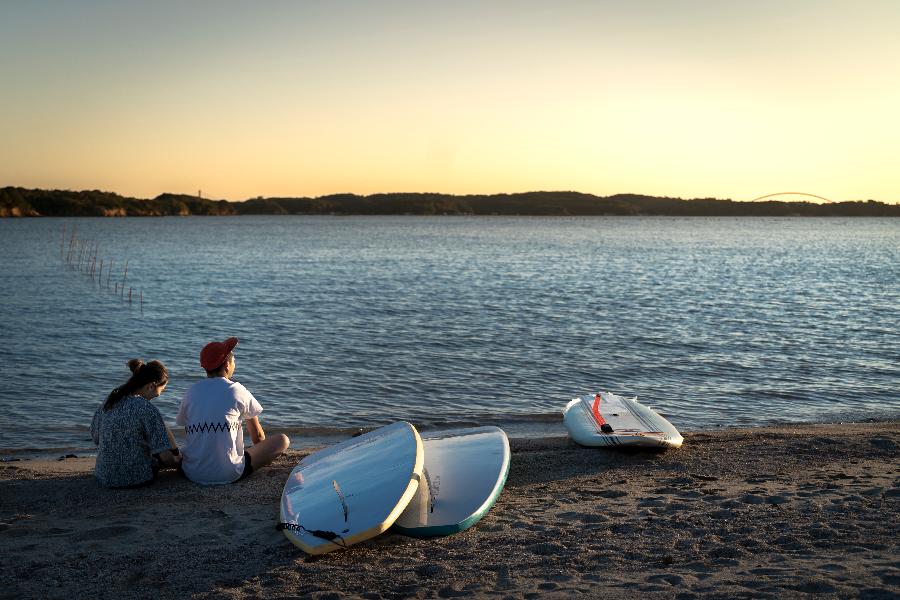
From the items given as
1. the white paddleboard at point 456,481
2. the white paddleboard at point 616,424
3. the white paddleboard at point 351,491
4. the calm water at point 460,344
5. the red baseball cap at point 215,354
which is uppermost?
the red baseball cap at point 215,354

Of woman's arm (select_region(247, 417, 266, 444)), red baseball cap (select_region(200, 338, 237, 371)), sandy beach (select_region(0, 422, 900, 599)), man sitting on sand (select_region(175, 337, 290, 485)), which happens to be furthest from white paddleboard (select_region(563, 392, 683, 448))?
red baseball cap (select_region(200, 338, 237, 371))

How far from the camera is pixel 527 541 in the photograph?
5.89 metres

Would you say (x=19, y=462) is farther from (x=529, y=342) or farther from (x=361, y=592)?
A: (x=529, y=342)

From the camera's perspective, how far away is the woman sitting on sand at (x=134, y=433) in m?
7.03

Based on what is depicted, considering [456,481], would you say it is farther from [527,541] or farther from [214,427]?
[214,427]

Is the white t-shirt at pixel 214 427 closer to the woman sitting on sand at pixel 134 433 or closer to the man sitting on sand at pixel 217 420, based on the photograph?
the man sitting on sand at pixel 217 420

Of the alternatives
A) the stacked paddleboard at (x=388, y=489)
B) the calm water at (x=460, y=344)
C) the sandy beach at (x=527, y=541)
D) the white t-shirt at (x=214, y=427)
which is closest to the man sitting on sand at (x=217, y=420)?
the white t-shirt at (x=214, y=427)

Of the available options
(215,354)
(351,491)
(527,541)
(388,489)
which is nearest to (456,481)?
(388,489)

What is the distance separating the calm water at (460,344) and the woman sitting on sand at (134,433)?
13.2 feet

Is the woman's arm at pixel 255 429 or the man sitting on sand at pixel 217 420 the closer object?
the man sitting on sand at pixel 217 420

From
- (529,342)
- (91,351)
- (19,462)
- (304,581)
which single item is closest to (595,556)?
(304,581)

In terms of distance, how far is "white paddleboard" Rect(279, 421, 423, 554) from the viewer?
568 centimetres

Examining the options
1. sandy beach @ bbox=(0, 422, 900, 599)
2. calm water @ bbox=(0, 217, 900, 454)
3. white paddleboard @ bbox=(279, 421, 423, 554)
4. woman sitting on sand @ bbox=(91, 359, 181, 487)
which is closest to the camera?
sandy beach @ bbox=(0, 422, 900, 599)

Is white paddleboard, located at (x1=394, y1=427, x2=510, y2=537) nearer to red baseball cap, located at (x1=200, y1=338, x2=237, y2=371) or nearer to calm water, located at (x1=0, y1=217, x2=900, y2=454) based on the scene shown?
red baseball cap, located at (x1=200, y1=338, x2=237, y2=371)
